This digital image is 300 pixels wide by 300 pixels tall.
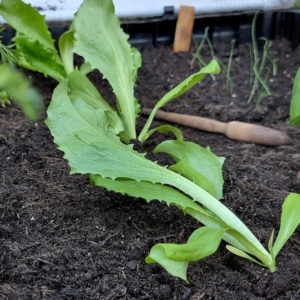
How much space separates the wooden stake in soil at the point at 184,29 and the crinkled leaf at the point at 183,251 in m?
1.52

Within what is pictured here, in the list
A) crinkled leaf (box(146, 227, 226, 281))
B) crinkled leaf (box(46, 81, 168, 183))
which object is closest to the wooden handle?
crinkled leaf (box(46, 81, 168, 183))

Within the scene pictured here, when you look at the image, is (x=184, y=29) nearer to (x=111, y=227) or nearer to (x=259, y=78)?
(x=259, y=78)

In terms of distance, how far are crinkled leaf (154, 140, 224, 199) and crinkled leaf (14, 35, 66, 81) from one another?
65 centimetres

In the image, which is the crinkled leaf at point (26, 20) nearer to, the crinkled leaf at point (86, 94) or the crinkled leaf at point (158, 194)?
the crinkled leaf at point (86, 94)

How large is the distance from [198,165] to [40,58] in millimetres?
859

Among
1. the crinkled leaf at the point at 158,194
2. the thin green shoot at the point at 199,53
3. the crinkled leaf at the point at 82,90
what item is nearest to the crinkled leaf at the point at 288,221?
the crinkled leaf at the point at 158,194

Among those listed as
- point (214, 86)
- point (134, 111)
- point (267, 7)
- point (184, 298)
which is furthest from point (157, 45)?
point (184, 298)

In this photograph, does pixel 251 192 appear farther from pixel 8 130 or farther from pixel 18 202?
pixel 8 130

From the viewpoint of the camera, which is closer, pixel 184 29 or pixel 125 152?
pixel 125 152

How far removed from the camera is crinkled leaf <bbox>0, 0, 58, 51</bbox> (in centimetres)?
177

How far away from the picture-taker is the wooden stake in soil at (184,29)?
7.81 feet

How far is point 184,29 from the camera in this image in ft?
7.94

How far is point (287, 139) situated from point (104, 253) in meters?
0.91

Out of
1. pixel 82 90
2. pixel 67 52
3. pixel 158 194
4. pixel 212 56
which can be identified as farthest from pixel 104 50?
pixel 212 56
